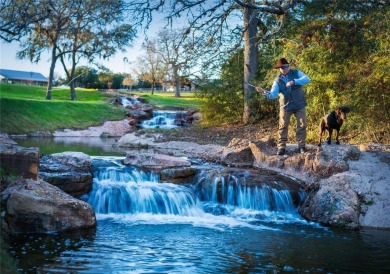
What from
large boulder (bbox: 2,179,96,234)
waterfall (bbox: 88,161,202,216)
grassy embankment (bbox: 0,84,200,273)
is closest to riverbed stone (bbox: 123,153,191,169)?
waterfall (bbox: 88,161,202,216)

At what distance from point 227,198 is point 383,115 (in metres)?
6.86

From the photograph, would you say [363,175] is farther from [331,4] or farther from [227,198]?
[331,4]

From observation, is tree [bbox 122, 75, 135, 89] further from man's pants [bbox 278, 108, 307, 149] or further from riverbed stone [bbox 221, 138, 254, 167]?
man's pants [bbox 278, 108, 307, 149]

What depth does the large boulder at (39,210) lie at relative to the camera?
7.68 metres

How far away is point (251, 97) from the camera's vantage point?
21156 mm

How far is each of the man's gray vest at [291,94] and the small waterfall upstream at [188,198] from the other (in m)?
2.16

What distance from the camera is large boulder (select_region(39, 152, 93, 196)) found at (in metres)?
9.74

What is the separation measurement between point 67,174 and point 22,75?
9570cm

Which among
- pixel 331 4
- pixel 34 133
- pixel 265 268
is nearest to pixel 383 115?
pixel 331 4

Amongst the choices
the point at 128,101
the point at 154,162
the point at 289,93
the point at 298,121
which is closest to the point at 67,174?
the point at 154,162

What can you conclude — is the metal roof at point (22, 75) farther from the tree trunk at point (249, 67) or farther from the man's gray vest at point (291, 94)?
the man's gray vest at point (291, 94)

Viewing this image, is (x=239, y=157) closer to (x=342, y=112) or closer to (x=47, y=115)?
(x=342, y=112)

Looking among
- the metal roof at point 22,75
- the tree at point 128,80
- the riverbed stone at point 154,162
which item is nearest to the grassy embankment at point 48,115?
the riverbed stone at point 154,162

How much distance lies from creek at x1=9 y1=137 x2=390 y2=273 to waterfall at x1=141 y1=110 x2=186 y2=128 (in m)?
19.8
